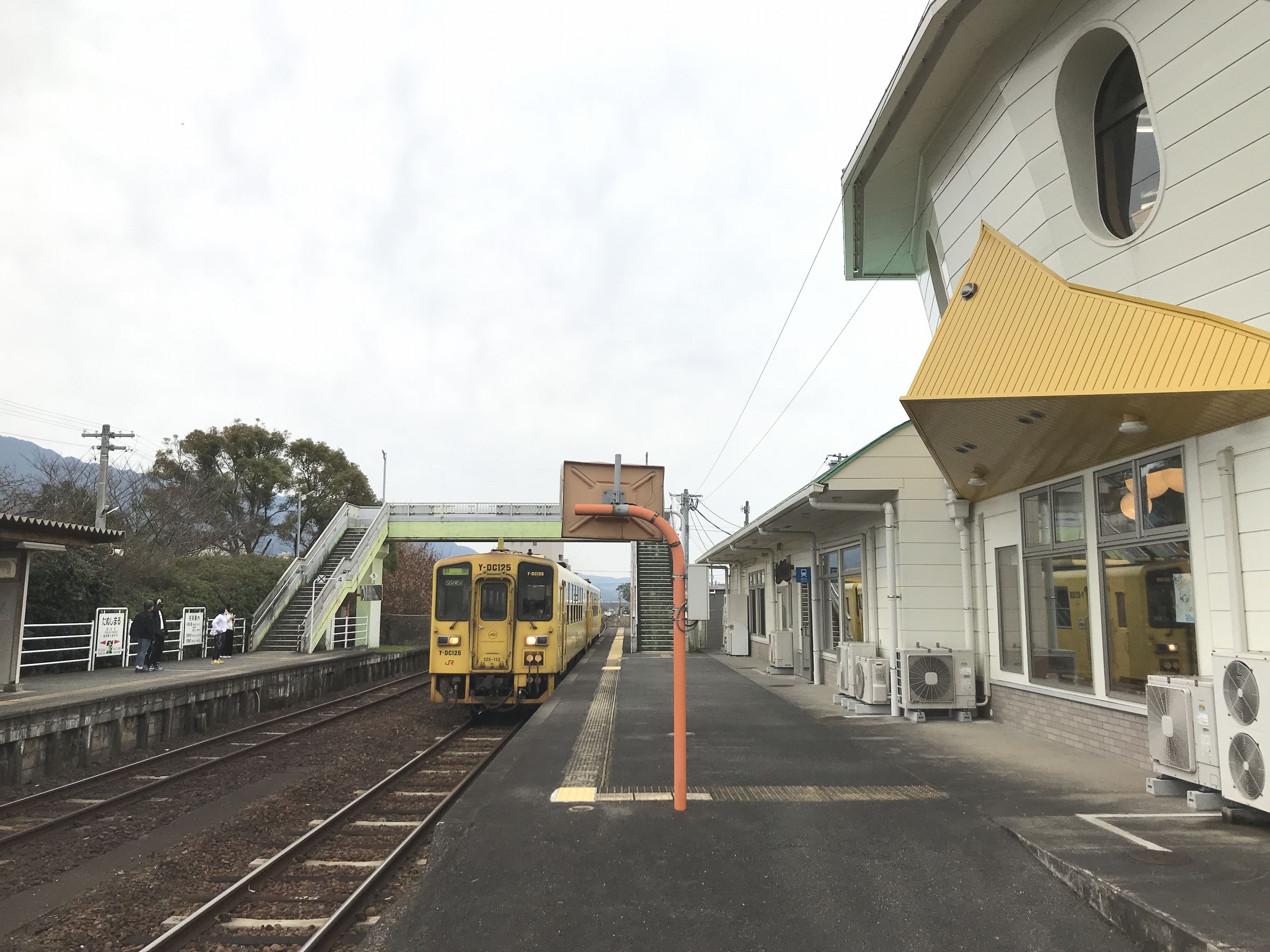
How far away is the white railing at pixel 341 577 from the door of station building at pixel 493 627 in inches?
473

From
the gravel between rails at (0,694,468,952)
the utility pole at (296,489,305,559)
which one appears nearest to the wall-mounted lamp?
the gravel between rails at (0,694,468,952)

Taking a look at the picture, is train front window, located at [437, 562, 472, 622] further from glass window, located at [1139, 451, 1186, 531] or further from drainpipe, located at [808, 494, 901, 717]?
glass window, located at [1139, 451, 1186, 531]

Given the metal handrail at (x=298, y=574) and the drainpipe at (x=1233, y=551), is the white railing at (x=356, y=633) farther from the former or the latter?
the drainpipe at (x=1233, y=551)

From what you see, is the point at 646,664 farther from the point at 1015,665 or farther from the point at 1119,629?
the point at 1119,629

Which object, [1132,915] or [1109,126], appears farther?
[1109,126]

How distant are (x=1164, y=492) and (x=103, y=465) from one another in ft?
77.7

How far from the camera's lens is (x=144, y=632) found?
15.2 meters

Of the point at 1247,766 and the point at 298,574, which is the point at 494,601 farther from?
the point at 298,574

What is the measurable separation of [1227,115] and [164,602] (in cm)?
2181

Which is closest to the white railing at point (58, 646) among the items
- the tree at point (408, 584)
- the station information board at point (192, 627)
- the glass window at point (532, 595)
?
the station information board at point (192, 627)

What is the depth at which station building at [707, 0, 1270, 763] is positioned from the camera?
5465mm

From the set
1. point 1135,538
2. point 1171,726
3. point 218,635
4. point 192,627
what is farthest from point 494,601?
point 192,627

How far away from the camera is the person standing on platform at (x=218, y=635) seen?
60.3 ft

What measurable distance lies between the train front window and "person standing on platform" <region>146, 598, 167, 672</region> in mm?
6705
